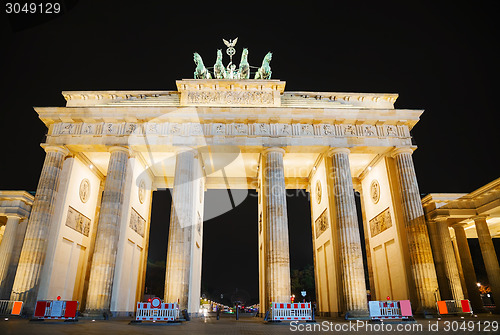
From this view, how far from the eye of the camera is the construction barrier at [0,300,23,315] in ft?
54.2

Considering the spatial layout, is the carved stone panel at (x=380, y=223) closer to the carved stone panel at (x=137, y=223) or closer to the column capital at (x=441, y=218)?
the column capital at (x=441, y=218)

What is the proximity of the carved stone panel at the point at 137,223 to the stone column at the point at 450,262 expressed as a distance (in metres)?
22.2

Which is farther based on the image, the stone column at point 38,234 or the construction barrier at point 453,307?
the stone column at point 38,234

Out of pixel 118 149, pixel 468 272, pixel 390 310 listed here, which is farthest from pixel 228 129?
pixel 468 272

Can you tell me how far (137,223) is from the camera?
977 inches

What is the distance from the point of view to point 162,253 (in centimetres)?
7144

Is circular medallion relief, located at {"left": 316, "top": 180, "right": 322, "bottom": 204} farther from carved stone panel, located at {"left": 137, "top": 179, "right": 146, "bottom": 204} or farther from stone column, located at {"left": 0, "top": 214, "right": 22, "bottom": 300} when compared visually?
stone column, located at {"left": 0, "top": 214, "right": 22, "bottom": 300}

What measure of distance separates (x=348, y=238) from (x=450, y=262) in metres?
8.35

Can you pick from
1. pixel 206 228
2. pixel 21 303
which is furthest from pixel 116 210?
pixel 206 228

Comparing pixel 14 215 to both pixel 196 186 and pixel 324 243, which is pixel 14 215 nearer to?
pixel 196 186

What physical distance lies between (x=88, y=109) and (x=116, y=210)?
728 centimetres

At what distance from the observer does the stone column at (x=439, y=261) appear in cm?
2086

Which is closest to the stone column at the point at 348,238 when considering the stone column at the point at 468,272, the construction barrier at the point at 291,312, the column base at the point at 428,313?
the column base at the point at 428,313

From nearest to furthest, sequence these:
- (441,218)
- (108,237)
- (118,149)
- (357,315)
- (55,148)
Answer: (357,315), (108,237), (55,148), (118,149), (441,218)
